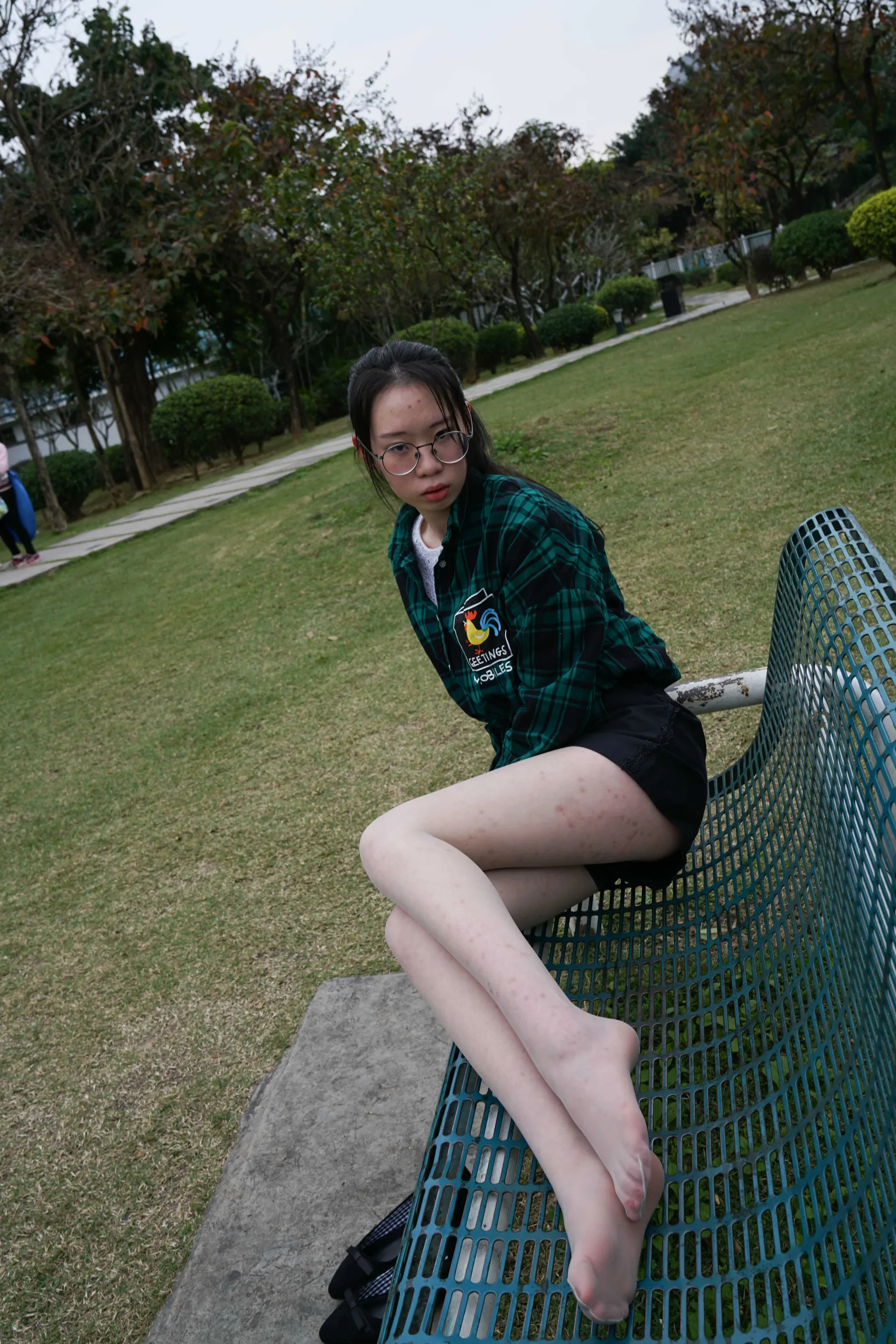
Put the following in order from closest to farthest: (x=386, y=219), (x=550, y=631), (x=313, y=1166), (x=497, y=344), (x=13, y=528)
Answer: (x=550, y=631)
(x=313, y=1166)
(x=386, y=219)
(x=13, y=528)
(x=497, y=344)

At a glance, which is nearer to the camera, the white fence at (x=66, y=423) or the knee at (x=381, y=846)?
the knee at (x=381, y=846)

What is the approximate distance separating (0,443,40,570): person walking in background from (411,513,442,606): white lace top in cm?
964

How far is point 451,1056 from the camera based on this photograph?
63.4 inches

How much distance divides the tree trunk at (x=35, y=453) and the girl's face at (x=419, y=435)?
12750 mm

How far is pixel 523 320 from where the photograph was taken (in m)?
21.5

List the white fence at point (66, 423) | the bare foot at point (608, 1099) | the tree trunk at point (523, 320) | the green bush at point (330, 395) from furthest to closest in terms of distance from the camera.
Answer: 1. the white fence at point (66, 423)
2. the green bush at point (330, 395)
3. the tree trunk at point (523, 320)
4. the bare foot at point (608, 1099)

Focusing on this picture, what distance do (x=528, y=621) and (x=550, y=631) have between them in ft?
0.14

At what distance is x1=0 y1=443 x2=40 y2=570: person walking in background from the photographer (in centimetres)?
1080

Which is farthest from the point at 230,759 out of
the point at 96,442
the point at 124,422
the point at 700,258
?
the point at 700,258

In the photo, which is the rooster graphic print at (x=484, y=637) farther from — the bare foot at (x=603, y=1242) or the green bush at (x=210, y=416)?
the green bush at (x=210, y=416)

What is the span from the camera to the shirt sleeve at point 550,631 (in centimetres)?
180

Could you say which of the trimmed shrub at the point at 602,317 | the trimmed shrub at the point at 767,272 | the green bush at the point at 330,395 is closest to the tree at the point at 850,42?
the trimmed shrub at the point at 767,272

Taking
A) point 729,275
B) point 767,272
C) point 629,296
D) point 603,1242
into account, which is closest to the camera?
point 603,1242

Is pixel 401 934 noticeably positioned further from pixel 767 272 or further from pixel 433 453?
pixel 767 272
